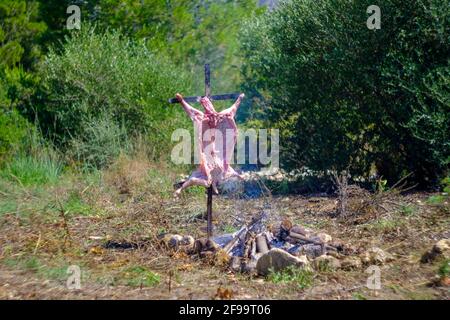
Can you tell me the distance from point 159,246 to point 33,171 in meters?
4.96

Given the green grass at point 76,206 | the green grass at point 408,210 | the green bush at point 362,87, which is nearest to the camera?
the green grass at point 408,210

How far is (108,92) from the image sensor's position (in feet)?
40.2

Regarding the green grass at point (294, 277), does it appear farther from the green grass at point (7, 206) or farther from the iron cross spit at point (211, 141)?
the green grass at point (7, 206)

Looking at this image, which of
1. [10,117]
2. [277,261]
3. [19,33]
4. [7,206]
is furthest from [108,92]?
[277,261]

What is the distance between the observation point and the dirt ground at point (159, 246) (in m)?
5.25

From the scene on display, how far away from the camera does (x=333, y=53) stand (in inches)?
370

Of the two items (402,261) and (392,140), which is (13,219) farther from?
(392,140)

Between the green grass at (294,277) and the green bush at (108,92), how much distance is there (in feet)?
21.3

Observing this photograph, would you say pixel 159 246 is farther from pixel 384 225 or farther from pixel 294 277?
pixel 384 225

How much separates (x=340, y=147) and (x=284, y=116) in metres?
1.13

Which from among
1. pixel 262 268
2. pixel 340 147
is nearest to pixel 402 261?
pixel 262 268

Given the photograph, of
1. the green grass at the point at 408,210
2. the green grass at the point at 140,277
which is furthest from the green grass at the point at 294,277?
the green grass at the point at 408,210

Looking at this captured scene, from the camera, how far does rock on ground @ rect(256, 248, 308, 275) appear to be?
555cm

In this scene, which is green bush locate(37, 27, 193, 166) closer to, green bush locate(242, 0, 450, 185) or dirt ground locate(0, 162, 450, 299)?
green bush locate(242, 0, 450, 185)
